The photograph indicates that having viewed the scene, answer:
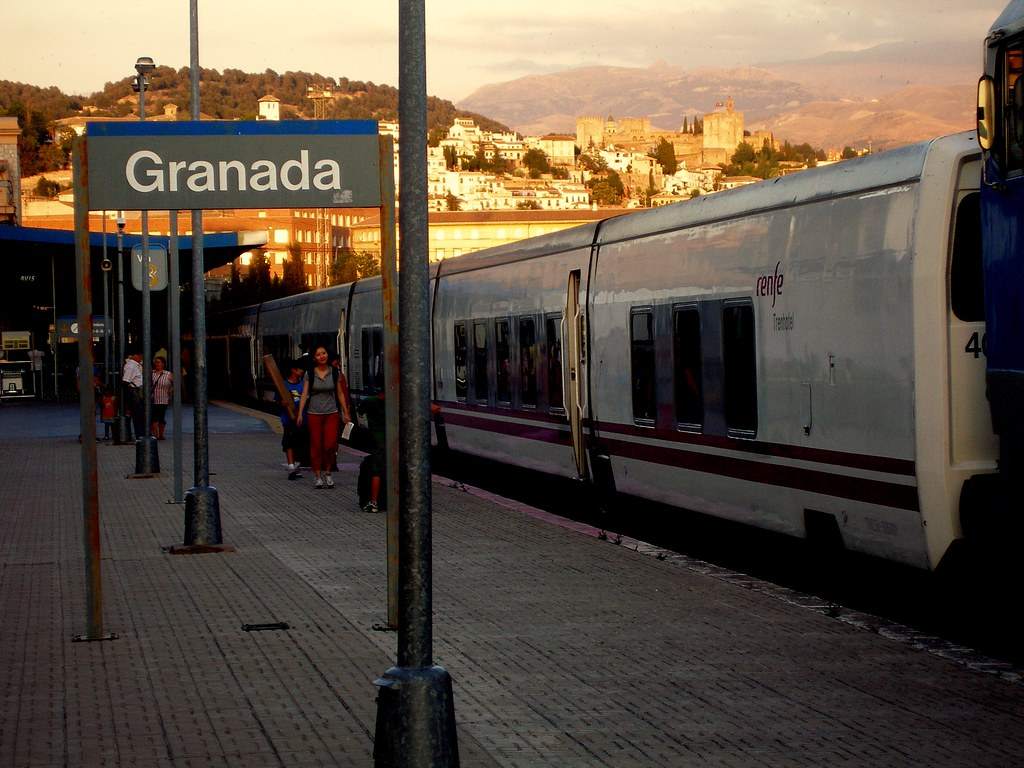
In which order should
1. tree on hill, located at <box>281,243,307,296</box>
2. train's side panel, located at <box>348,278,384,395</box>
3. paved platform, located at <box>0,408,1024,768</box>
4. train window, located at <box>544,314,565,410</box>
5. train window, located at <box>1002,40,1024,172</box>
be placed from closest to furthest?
1. paved platform, located at <box>0,408,1024,768</box>
2. train window, located at <box>1002,40,1024,172</box>
3. train window, located at <box>544,314,565,410</box>
4. train's side panel, located at <box>348,278,384,395</box>
5. tree on hill, located at <box>281,243,307,296</box>

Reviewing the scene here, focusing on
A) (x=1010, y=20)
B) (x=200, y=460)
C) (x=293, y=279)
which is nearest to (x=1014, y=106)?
(x=1010, y=20)

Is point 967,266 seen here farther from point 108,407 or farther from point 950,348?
point 108,407

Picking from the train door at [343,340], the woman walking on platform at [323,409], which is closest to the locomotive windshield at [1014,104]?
the woman walking on platform at [323,409]

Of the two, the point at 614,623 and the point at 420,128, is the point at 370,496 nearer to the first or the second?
the point at 614,623

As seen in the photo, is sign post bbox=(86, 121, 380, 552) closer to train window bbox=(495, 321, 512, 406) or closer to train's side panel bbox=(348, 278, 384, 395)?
train window bbox=(495, 321, 512, 406)

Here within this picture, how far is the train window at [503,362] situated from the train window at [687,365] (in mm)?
6896

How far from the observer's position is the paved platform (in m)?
7.48

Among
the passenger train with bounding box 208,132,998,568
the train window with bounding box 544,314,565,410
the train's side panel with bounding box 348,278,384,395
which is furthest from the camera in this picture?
the train's side panel with bounding box 348,278,384,395

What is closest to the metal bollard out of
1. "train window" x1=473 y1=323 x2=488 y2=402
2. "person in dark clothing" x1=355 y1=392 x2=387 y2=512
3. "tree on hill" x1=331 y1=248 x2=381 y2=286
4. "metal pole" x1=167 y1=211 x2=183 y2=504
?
"person in dark clothing" x1=355 y1=392 x2=387 y2=512

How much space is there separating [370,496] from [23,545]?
401 centimetres

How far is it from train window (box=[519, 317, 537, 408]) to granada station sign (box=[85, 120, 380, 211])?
1004cm

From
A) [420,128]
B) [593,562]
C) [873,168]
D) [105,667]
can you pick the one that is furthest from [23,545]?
[420,128]

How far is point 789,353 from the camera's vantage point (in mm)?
12484

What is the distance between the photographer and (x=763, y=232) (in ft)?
43.2
